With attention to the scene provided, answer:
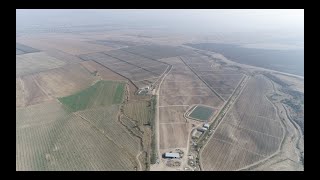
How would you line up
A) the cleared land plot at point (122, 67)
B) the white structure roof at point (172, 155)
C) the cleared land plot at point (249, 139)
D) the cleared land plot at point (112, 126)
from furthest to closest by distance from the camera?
the cleared land plot at point (122, 67), the cleared land plot at point (112, 126), the cleared land plot at point (249, 139), the white structure roof at point (172, 155)

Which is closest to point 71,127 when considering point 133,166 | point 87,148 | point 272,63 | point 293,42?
point 87,148

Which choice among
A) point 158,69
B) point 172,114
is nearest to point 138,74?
point 158,69

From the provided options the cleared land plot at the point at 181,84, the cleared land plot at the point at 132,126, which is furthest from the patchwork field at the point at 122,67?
the cleared land plot at the point at 132,126

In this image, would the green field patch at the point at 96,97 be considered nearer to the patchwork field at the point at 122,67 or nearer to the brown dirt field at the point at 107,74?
the brown dirt field at the point at 107,74

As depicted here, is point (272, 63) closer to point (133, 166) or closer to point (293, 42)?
point (293, 42)

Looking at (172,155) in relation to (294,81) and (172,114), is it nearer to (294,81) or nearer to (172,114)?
(172,114)
